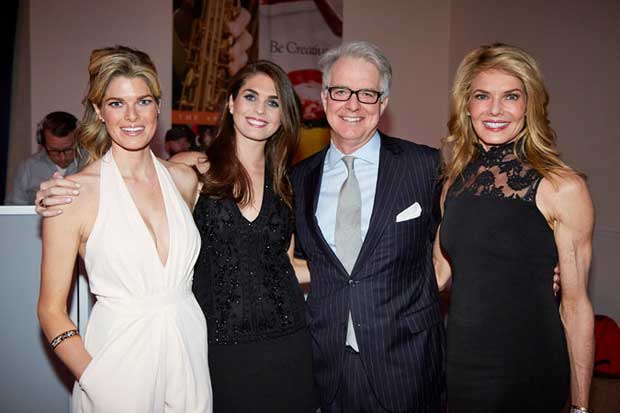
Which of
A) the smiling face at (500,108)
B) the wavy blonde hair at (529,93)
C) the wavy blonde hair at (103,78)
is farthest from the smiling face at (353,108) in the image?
the wavy blonde hair at (103,78)

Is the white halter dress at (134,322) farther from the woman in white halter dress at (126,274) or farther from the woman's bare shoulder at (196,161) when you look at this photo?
the woman's bare shoulder at (196,161)

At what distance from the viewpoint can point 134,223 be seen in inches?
80.9

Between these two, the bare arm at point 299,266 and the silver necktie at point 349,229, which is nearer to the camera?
the silver necktie at point 349,229

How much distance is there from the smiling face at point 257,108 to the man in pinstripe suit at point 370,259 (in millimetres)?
242

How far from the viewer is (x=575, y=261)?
206cm

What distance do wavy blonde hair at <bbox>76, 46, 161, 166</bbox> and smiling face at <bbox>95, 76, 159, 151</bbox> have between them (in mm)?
24

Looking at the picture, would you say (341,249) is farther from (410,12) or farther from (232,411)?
(410,12)

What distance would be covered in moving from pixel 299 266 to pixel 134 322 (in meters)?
0.95

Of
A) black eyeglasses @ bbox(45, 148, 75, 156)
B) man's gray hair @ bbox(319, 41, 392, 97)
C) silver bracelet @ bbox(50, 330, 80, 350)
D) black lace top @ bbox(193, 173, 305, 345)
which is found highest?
man's gray hair @ bbox(319, 41, 392, 97)

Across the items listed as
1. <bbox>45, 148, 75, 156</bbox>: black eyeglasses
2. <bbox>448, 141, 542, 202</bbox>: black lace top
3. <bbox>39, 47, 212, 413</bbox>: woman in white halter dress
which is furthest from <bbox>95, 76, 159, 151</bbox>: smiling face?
<bbox>45, 148, 75, 156</bbox>: black eyeglasses

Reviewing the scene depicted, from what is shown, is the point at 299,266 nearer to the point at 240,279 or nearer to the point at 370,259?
the point at 240,279

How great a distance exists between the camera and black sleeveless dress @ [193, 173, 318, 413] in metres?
2.33

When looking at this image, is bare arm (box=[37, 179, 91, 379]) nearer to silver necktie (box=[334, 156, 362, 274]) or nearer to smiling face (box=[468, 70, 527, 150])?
silver necktie (box=[334, 156, 362, 274])

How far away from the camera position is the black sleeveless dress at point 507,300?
2082 mm
